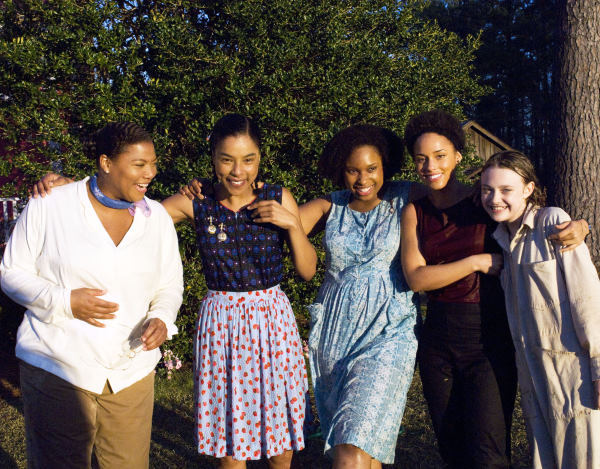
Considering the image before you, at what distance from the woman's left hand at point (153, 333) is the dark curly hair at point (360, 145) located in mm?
1401

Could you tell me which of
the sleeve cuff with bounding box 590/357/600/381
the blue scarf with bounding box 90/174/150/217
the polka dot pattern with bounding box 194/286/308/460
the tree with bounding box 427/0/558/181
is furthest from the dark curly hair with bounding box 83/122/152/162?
the tree with bounding box 427/0/558/181

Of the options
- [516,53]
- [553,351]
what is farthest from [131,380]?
[516,53]

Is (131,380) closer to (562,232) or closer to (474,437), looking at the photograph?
(474,437)

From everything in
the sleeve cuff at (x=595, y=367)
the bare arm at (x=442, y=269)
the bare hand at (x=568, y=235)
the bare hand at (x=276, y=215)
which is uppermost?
the bare hand at (x=276, y=215)

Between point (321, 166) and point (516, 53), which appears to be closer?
point (321, 166)

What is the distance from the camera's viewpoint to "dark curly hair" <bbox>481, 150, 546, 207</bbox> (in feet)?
9.13

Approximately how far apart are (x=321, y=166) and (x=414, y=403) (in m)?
3.05

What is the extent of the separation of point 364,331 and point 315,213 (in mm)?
841

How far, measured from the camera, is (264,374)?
313 centimetres

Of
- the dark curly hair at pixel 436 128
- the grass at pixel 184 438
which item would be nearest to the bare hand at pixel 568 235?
the dark curly hair at pixel 436 128

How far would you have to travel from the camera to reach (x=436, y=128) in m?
3.13

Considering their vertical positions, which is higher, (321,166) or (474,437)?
(321,166)

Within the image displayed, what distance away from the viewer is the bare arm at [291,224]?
3.15 meters

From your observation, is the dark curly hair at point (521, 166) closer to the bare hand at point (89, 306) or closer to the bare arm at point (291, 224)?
the bare arm at point (291, 224)
